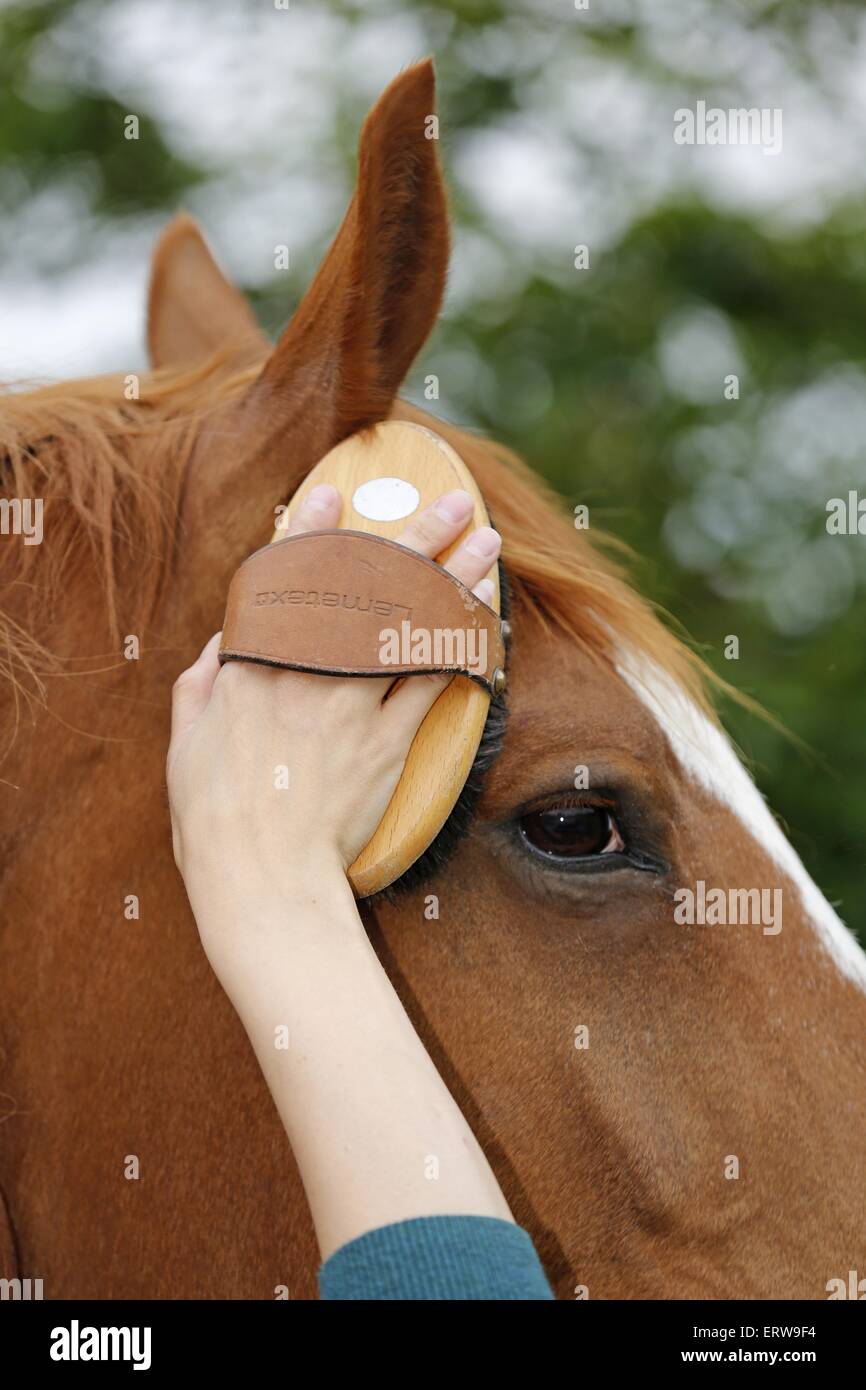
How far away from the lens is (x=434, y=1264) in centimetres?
98

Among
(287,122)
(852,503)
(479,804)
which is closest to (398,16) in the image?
(287,122)

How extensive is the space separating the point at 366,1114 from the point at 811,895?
2.39ft

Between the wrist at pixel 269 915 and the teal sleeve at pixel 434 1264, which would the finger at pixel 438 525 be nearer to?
the wrist at pixel 269 915

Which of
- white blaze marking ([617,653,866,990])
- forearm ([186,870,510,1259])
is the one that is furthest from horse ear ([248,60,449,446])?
forearm ([186,870,510,1259])

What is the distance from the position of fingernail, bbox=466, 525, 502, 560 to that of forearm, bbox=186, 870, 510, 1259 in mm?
429

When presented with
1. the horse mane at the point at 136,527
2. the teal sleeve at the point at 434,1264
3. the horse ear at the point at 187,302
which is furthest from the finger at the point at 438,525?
the horse ear at the point at 187,302

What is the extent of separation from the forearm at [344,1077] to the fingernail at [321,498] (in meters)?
0.43

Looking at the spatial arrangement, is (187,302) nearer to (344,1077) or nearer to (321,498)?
(321,498)

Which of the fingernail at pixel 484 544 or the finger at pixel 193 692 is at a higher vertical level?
the fingernail at pixel 484 544

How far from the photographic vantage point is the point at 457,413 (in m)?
4.60

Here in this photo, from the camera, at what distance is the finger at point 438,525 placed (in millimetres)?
1349

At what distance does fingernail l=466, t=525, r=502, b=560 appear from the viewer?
1369 millimetres
